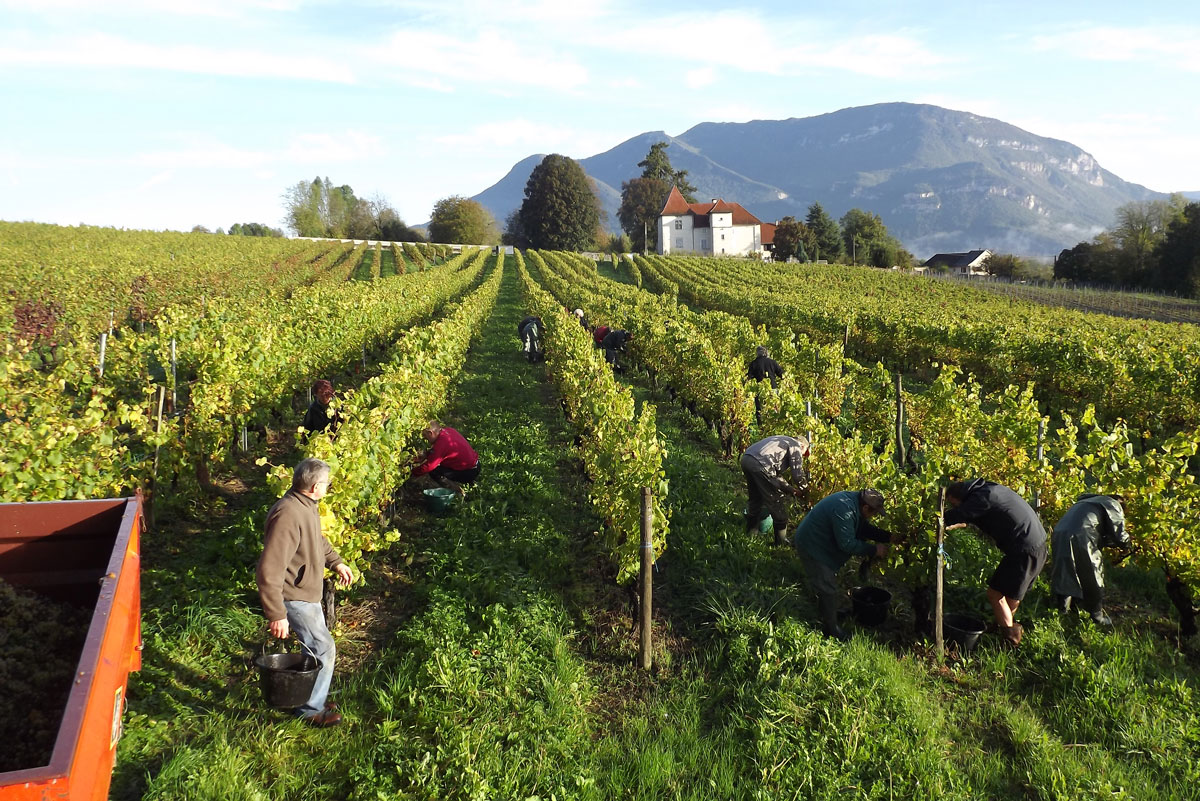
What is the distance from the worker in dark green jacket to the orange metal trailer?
4742mm

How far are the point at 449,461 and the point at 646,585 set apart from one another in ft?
11.9

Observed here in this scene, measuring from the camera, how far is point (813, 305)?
25.0 meters

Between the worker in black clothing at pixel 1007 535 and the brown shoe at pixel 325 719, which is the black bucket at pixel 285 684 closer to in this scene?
the brown shoe at pixel 325 719

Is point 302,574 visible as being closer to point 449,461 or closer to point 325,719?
point 325,719

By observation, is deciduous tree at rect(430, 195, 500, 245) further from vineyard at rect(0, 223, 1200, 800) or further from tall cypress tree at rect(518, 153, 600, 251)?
vineyard at rect(0, 223, 1200, 800)

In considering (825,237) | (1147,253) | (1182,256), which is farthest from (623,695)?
(825,237)

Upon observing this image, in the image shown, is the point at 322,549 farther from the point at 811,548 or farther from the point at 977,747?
the point at 977,747

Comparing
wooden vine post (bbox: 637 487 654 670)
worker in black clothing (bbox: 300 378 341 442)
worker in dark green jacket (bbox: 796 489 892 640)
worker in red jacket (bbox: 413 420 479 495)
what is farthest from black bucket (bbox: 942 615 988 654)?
worker in black clothing (bbox: 300 378 341 442)

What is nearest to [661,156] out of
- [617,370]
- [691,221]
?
[691,221]

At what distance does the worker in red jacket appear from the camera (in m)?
7.98

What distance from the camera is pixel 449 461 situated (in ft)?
26.5

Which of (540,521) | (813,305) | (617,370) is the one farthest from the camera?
(813,305)

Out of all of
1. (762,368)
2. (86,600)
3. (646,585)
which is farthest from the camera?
(762,368)

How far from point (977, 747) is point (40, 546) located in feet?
19.7
